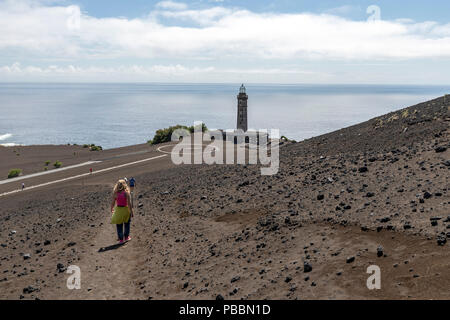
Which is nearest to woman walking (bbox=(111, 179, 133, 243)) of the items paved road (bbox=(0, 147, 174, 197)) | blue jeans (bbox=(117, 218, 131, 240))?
blue jeans (bbox=(117, 218, 131, 240))

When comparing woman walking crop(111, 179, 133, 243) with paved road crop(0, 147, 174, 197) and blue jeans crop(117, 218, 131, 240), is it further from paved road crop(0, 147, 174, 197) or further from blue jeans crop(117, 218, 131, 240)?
paved road crop(0, 147, 174, 197)

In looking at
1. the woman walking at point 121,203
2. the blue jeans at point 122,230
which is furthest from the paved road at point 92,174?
the woman walking at point 121,203

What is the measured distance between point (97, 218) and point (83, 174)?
20408 millimetres

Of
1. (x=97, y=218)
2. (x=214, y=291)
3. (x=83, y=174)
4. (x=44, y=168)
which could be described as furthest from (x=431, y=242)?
(x=44, y=168)

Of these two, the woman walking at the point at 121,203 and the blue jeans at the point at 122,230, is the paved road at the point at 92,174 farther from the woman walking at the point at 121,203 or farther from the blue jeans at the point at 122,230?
the woman walking at the point at 121,203

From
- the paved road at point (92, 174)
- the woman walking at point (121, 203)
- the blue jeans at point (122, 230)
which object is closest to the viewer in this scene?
the woman walking at point (121, 203)

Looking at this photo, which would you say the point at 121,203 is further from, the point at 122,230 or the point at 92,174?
the point at 92,174

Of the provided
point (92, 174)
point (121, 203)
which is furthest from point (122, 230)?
point (92, 174)

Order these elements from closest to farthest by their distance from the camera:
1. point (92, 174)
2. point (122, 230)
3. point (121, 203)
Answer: point (121, 203), point (122, 230), point (92, 174)

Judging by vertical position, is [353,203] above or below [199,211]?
above

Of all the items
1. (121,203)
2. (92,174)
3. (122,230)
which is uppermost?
(121,203)
